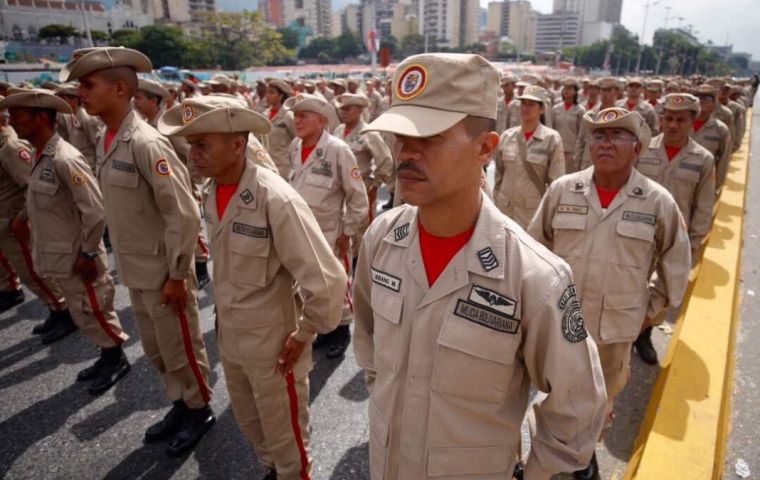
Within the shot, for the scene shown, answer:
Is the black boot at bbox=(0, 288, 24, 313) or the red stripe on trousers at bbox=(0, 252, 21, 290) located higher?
the red stripe on trousers at bbox=(0, 252, 21, 290)

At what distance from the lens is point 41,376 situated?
413 cm

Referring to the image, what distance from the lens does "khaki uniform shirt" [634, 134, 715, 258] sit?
429 cm

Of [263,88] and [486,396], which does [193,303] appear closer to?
[486,396]

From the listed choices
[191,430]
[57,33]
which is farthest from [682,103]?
[57,33]

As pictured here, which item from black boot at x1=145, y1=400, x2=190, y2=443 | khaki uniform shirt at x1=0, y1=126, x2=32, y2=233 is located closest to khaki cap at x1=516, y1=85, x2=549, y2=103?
black boot at x1=145, y1=400, x2=190, y2=443

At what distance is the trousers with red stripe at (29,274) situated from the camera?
491cm

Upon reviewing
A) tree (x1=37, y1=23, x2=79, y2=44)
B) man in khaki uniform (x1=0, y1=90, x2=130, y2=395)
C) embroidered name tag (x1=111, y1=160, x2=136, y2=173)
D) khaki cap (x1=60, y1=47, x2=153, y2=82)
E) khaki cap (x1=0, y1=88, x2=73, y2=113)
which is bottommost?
man in khaki uniform (x1=0, y1=90, x2=130, y2=395)

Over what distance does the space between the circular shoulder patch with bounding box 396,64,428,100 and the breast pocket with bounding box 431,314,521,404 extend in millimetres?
719

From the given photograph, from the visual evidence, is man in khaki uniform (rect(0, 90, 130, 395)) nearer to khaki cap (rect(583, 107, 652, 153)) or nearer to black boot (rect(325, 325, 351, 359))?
black boot (rect(325, 325, 351, 359))

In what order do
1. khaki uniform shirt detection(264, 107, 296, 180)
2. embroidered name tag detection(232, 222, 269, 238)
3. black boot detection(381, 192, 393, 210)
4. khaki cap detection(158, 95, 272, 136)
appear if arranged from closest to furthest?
khaki cap detection(158, 95, 272, 136), embroidered name tag detection(232, 222, 269, 238), khaki uniform shirt detection(264, 107, 296, 180), black boot detection(381, 192, 393, 210)

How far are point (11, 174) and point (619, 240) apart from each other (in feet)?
19.0

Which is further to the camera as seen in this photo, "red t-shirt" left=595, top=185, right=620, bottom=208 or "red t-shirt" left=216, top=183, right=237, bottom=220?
"red t-shirt" left=595, top=185, right=620, bottom=208

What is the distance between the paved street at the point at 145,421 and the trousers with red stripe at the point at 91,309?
0.41 m

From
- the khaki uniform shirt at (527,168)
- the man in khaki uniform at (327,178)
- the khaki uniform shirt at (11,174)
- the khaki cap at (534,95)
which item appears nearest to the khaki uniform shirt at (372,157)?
the man in khaki uniform at (327,178)
